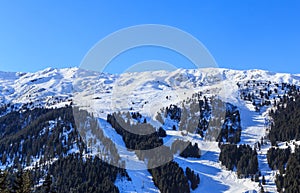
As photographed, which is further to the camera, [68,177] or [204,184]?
[204,184]

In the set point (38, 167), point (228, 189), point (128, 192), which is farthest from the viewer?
point (38, 167)

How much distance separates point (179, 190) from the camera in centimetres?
16700

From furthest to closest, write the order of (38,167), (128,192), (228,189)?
(38,167) < (228,189) < (128,192)

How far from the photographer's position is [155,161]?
19862 cm

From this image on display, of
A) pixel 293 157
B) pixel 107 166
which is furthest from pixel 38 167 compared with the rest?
pixel 293 157

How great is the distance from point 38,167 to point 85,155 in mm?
24129

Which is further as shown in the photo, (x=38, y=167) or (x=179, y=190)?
(x=38, y=167)

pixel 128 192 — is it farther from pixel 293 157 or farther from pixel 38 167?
pixel 293 157

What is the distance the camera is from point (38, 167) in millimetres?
191750

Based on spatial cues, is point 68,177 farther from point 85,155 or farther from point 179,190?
point 179,190

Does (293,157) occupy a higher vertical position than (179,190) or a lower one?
higher

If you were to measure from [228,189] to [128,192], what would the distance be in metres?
47.1

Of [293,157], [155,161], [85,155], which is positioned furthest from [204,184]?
[85,155]

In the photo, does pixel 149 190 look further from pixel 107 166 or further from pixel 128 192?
pixel 107 166
